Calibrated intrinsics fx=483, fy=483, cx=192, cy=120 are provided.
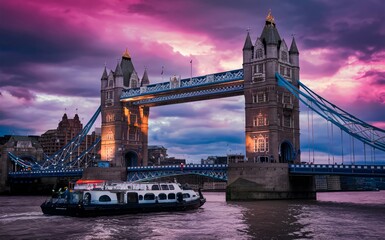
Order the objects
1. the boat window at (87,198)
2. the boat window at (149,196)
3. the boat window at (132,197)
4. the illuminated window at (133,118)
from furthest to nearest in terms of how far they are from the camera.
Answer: the illuminated window at (133,118) < the boat window at (149,196) < the boat window at (132,197) < the boat window at (87,198)

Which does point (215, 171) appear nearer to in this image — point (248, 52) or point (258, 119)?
point (258, 119)

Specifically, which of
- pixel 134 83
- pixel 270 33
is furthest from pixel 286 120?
pixel 134 83

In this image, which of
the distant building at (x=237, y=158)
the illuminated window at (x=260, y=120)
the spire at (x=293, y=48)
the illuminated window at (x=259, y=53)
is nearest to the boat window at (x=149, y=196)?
the illuminated window at (x=260, y=120)

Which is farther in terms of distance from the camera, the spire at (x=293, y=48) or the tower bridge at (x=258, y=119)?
the spire at (x=293, y=48)

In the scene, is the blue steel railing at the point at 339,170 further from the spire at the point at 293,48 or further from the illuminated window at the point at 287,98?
the spire at the point at 293,48

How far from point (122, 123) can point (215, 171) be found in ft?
112

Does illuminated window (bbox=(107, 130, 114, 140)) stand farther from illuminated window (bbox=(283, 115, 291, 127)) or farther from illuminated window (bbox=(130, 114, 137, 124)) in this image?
illuminated window (bbox=(283, 115, 291, 127))

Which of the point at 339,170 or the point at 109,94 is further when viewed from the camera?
the point at 109,94

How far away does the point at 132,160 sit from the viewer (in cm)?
11362

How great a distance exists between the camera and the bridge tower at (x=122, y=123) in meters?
108

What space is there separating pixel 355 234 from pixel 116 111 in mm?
78927

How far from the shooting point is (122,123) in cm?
10775

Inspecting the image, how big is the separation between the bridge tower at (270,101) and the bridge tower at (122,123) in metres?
35.1

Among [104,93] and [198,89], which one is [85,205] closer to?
[198,89]
